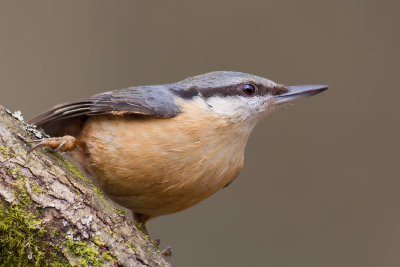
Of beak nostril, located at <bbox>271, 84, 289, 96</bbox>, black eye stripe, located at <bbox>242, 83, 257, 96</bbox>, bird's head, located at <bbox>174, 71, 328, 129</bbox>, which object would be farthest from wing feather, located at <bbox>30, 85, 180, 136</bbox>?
beak nostril, located at <bbox>271, 84, 289, 96</bbox>

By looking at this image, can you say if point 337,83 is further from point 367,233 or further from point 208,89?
point 208,89

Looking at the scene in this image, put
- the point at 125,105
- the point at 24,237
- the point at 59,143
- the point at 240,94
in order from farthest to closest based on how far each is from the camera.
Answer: the point at 240,94, the point at 125,105, the point at 59,143, the point at 24,237

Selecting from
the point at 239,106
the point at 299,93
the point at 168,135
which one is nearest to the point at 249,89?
the point at 239,106

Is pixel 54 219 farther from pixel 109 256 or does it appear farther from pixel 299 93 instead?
pixel 299 93

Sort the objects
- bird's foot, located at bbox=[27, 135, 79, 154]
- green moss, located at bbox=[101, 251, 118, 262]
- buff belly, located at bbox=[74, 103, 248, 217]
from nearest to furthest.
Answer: green moss, located at bbox=[101, 251, 118, 262]
bird's foot, located at bbox=[27, 135, 79, 154]
buff belly, located at bbox=[74, 103, 248, 217]

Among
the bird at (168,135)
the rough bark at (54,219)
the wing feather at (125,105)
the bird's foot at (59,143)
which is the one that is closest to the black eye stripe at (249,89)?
the bird at (168,135)

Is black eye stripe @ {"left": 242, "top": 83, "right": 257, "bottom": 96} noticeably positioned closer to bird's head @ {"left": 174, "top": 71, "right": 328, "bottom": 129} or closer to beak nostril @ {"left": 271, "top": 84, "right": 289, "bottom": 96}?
bird's head @ {"left": 174, "top": 71, "right": 328, "bottom": 129}

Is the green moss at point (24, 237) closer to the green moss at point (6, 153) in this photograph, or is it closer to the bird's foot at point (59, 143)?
the green moss at point (6, 153)

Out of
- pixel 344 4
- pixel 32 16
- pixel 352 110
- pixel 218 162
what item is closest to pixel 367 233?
pixel 352 110

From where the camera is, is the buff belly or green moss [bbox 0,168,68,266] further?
the buff belly
